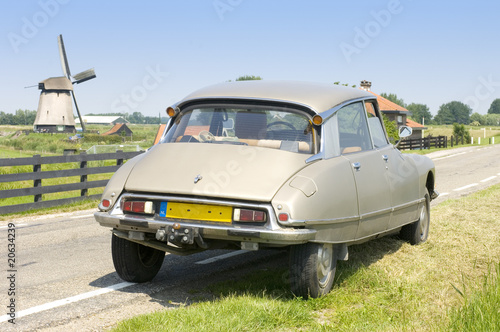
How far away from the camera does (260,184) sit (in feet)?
16.4

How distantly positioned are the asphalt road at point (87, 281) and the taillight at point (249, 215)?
1.06 metres

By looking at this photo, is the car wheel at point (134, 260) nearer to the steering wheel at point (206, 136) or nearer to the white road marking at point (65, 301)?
the white road marking at point (65, 301)

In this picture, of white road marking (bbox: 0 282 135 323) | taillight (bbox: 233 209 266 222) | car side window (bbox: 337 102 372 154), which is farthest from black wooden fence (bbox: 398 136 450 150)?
→ taillight (bbox: 233 209 266 222)

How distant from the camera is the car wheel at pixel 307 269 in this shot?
5.12 meters

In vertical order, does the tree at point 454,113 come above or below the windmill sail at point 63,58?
below

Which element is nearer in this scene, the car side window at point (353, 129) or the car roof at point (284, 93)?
the car roof at point (284, 93)

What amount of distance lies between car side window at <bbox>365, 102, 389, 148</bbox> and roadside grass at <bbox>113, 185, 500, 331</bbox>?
1305mm

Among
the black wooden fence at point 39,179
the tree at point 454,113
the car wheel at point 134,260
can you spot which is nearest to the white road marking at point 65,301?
the car wheel at point 134,260

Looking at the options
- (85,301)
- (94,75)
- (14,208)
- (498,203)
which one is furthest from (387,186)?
(94,75)

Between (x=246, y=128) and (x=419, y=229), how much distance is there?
3.16 m

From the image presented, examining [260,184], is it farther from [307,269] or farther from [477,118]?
[477,118]

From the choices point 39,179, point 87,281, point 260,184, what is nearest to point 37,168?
Result: point 39,179

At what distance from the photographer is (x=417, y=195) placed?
745 cm

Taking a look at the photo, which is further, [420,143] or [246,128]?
[420,143]
